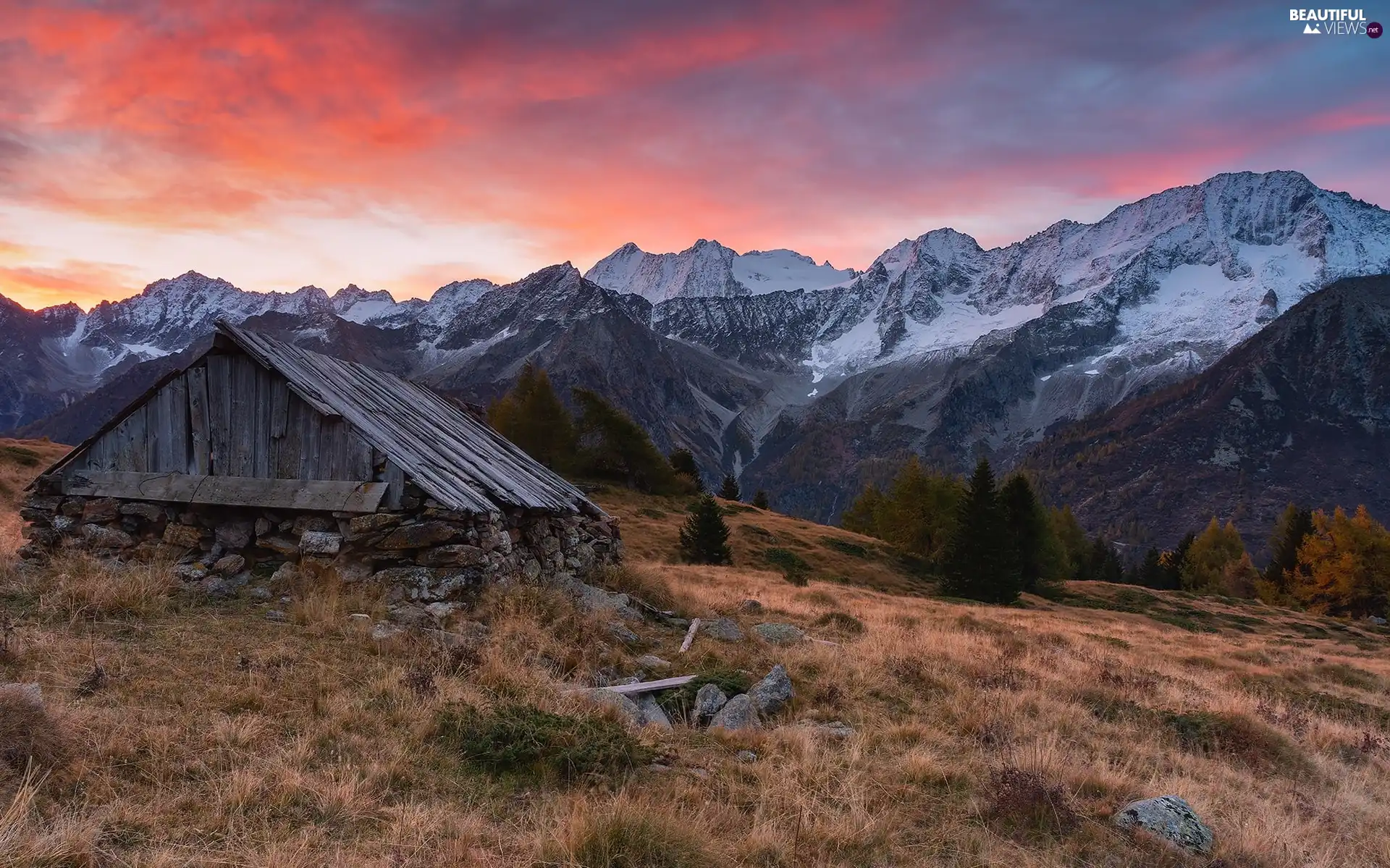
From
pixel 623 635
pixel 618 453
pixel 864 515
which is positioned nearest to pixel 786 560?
pixel 618 453

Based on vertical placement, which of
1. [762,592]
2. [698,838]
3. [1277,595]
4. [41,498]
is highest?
[41,498]

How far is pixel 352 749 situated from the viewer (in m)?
6.04

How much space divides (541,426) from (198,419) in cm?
4978

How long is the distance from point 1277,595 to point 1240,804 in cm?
7812

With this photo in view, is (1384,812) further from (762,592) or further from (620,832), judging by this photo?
(762,592)

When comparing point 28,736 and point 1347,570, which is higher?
point 28,736

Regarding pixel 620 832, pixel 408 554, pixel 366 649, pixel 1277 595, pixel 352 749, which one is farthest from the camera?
pixel 1277 595

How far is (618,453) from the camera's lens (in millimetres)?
62125

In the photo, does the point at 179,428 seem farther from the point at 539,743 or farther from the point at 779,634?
the point at 779,634

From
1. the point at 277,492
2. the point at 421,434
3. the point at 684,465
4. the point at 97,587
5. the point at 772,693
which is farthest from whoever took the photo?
the point at 684,465

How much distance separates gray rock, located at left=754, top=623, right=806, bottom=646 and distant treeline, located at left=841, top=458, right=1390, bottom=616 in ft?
105

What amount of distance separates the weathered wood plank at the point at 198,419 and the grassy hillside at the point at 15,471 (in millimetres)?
3150

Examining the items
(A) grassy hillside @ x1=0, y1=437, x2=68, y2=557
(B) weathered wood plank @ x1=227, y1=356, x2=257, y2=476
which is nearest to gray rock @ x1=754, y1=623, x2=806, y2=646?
(B) weathered wood plank @ x1=227, y1=356, x2=257, y2=476

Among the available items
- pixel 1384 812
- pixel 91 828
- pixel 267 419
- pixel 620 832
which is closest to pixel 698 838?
pixel 620 832
